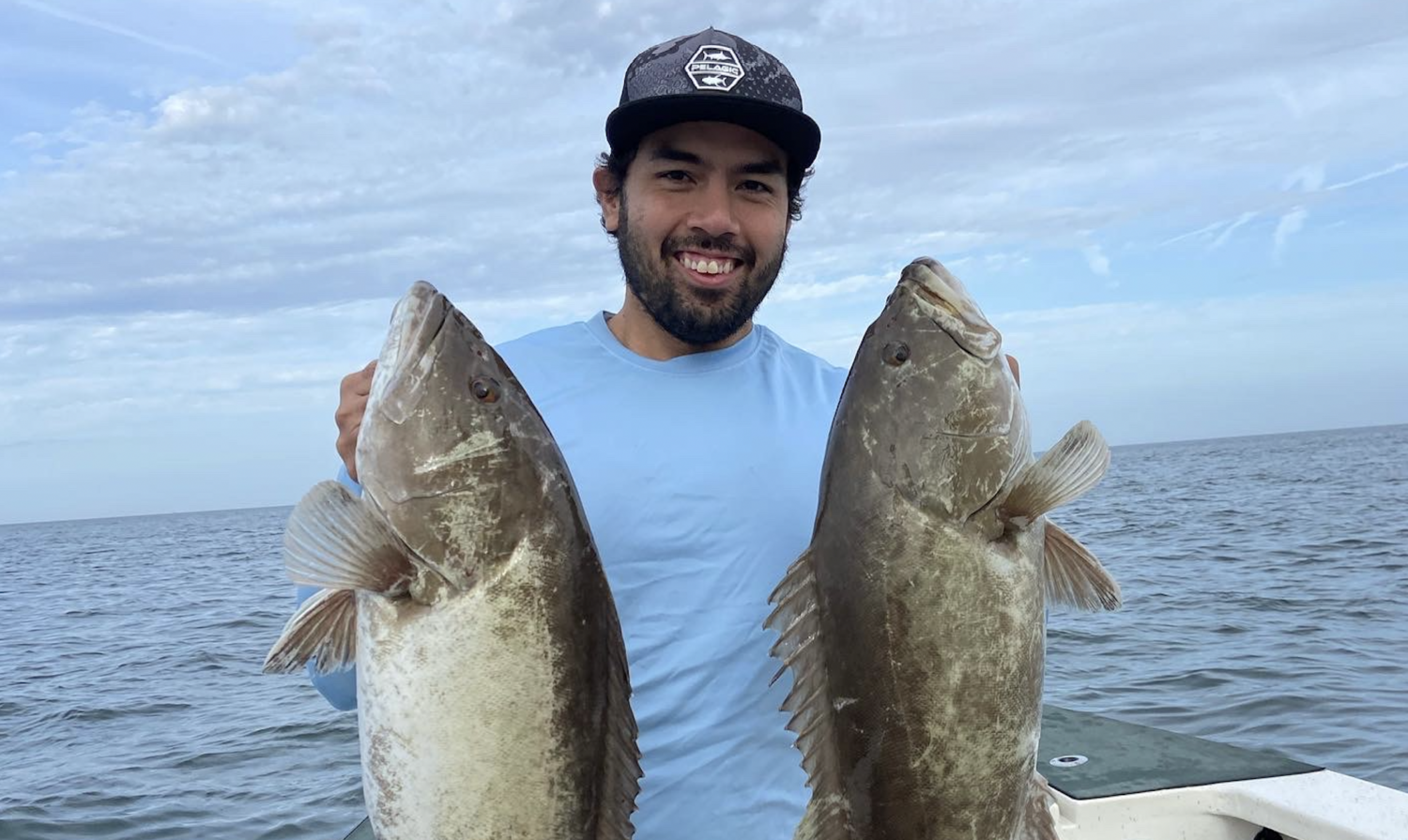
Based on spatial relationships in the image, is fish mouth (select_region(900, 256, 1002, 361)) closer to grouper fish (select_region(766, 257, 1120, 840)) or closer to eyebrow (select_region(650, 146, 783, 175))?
grouper fish (select_region(766, 257, 1120, 840))

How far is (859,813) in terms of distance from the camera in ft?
8.74

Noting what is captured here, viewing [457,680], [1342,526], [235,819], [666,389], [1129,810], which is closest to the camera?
[457,680]

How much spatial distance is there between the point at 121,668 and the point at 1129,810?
66.2ft

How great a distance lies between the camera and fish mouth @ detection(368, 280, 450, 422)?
271 cm

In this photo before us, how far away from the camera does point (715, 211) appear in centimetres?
337

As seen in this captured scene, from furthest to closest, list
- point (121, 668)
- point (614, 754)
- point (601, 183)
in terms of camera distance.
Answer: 1. point (121, 668)
2. point (601, 183)
3. point (614, 754)

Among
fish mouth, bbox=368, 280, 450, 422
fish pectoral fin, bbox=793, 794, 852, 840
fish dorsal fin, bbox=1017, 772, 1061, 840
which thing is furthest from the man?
fish dorsal fin, bbox=1017, 772, 1061, 840

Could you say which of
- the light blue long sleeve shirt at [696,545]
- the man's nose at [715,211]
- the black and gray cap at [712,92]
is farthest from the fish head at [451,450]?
the black and gray cap at [712,92]

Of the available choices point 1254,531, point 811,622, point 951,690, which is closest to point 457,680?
point 811,622

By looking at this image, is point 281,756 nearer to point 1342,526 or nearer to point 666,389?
point 666,389

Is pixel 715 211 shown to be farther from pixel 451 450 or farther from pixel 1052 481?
pixel 1052 481

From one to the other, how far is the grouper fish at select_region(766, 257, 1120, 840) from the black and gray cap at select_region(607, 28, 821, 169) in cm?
90

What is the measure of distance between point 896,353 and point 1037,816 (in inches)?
49.8

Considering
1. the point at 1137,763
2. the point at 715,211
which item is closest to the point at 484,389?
the point at 715,211
